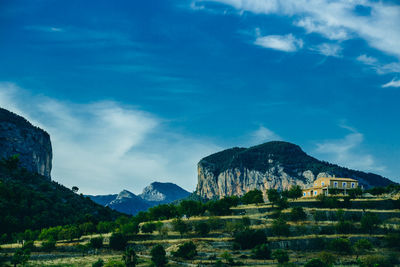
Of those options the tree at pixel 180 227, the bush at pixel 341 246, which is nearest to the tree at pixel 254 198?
the tree at pixel 180 227

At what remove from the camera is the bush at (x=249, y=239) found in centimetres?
10300

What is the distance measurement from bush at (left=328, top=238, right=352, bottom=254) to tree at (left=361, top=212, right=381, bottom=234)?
53.6 ft

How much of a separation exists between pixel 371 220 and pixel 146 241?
225 feet

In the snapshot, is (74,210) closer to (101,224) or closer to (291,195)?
(101,224)

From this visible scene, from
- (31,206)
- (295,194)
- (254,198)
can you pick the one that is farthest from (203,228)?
(31,206)

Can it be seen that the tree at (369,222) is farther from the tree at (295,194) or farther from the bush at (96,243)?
the bush at (96,243)

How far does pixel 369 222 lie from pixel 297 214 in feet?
70.2

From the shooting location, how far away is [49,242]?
110m

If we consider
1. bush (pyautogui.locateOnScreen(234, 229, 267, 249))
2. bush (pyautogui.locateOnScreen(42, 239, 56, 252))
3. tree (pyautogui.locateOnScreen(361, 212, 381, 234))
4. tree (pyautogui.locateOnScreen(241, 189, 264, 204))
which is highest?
tree (pyautogui.locateOnScreen(241, 189, 264, 204))

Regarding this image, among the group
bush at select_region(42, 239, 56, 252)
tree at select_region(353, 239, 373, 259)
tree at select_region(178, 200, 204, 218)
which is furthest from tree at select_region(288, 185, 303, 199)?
bush at select_region(42, 239, 56, 252)

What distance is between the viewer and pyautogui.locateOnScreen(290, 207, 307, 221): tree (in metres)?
120

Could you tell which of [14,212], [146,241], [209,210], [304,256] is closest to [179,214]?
[209,210]

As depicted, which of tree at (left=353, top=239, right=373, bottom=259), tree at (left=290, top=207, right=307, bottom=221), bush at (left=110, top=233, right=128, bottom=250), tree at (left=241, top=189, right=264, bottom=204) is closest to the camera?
tree at (left=353, top=239, right=373, bottom=259)

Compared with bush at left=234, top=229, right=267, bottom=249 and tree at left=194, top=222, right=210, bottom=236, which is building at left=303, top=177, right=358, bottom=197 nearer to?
bush at left=234, top=229, right=267, bottom=249
